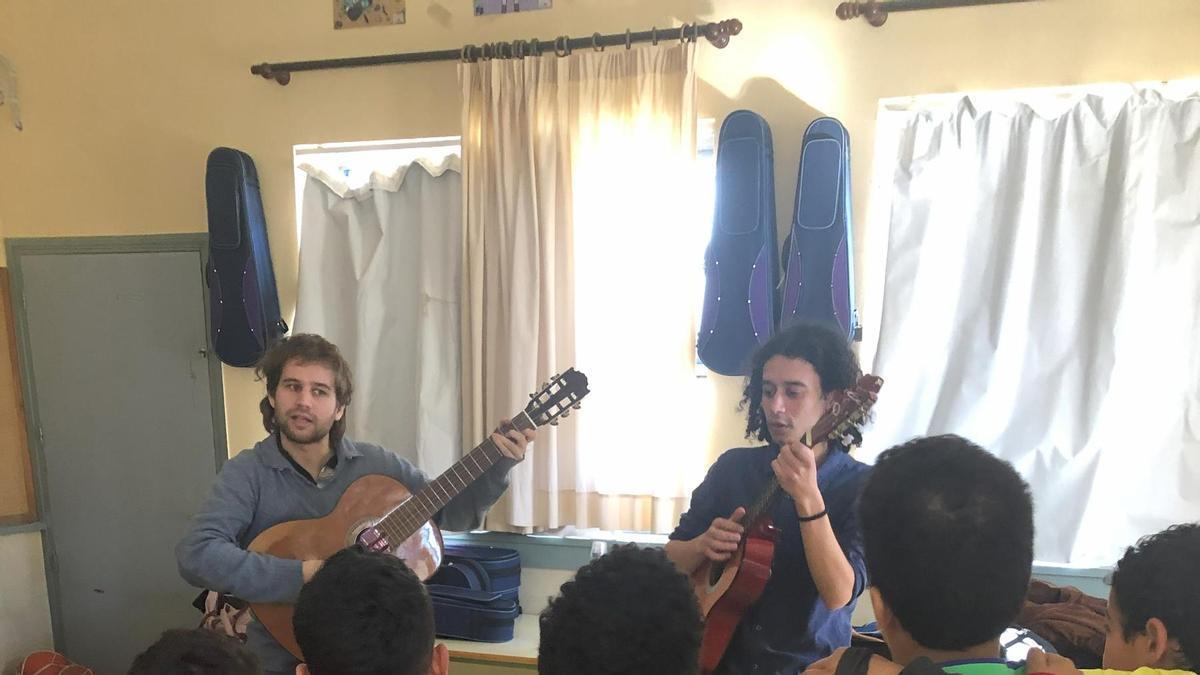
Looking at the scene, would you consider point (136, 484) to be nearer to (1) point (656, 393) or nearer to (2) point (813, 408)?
(1) point (656, 393)

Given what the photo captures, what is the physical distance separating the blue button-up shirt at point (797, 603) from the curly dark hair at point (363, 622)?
0.66 m

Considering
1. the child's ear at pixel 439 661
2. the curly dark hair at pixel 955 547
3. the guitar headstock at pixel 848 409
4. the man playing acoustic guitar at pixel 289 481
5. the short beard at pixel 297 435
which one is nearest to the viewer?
the curly dark hair at pixel 955 547

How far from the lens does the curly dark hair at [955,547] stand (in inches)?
32.0

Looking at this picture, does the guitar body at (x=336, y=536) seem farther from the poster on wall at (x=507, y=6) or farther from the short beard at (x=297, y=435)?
the poster on wall at (x=507, y=6)

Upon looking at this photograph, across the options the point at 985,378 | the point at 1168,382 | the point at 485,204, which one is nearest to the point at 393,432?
the point at 485,204

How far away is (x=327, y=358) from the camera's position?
1926mm

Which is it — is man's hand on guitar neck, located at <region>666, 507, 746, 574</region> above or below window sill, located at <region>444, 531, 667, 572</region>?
above

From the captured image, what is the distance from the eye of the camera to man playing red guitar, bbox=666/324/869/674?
1.37 m

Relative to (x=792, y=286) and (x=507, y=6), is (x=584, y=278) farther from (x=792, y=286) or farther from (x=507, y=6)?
(x=507, y=6)

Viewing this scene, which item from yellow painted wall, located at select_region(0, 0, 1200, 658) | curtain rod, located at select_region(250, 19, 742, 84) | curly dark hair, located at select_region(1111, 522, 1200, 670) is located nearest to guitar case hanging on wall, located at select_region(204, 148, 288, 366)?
yellow painted wall, located at select_region(0, 0, 1200, 658)

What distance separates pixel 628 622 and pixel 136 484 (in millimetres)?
2672

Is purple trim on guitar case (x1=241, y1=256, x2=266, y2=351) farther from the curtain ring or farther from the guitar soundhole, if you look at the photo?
the curtain ring

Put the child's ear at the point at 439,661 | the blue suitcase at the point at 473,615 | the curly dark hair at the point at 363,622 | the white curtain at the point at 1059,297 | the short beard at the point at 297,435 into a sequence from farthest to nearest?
1. the blue suitcase at the point at 473,615
2. the white curtain at the point at 1059,297
3. the short beard at the point at 297,435
4. the child's ear at the point at 439,661
5. the curly dark hair at the point at 363,622

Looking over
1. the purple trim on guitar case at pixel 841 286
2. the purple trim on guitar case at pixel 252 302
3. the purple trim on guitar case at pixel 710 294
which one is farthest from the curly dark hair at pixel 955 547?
the purple trim on guitar case at pixel 252 302
